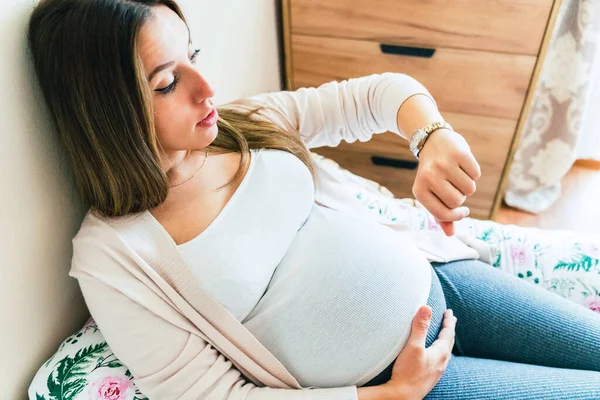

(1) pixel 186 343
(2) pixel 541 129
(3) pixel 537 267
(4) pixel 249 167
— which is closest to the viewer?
(1) pixel 186 343

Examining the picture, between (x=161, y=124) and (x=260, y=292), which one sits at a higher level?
(x=161, y=124)

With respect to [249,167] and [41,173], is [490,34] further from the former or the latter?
[41,173]

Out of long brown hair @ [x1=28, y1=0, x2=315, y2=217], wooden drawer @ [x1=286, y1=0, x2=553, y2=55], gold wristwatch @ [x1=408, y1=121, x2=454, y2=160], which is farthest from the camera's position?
wooden drawer @ [x1=286, y1=0, x2=553, y2=55]

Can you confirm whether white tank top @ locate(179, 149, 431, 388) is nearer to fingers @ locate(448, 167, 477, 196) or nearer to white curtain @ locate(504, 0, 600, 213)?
fingers @ locate(448, 167, 477, 196)

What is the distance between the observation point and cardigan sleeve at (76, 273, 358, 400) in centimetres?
69

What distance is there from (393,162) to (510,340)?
3.02ft

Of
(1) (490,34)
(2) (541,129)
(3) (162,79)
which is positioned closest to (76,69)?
(3) (162,79)

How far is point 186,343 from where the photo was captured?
0.72 meters

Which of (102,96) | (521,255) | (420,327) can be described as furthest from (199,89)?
(521,255)

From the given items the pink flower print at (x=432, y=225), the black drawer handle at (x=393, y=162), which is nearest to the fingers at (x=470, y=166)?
the pink flower print at (x=432, y=225)

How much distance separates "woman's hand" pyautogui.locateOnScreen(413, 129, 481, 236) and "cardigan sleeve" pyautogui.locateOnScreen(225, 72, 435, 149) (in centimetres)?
20

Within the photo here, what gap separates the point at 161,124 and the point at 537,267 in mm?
809

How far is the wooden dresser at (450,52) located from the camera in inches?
51.3

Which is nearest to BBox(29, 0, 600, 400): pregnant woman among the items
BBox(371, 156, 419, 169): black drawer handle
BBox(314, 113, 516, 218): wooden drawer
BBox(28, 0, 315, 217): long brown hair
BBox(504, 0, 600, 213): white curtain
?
BBox(28, 0, 315, 217): long brown hair
